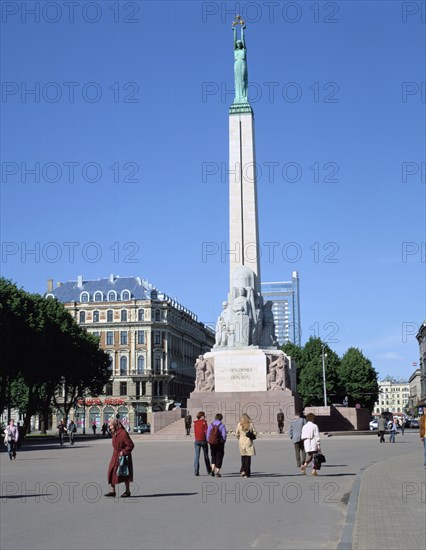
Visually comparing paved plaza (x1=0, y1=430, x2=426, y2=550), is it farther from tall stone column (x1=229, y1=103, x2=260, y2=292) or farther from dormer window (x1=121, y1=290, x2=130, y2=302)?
dormer window (x1=121, y1=290, x2=130, y2=302)

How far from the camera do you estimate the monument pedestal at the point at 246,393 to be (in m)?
45.2

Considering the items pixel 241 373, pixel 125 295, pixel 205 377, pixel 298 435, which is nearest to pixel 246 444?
pixel 298 435

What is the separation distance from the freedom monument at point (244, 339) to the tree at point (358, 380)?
3938cm

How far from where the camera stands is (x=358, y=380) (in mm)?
89625

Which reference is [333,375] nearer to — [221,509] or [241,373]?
[241,373]

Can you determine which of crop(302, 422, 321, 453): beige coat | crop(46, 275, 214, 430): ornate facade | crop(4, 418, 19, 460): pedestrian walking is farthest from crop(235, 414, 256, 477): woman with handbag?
crop(46, 275, 214, 430): ornate facade

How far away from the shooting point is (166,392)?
103000 millimetres

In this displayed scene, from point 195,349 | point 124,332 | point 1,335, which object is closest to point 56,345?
point 1,335

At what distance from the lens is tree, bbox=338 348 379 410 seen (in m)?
89.1

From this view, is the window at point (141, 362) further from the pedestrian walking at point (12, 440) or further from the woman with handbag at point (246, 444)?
the woman with handbag at point (246, 444)

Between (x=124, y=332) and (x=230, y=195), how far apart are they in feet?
182

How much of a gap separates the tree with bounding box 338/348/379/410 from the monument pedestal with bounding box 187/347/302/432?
139 feet

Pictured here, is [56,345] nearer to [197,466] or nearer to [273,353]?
[273,353]

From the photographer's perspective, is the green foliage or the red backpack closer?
the red backpack
